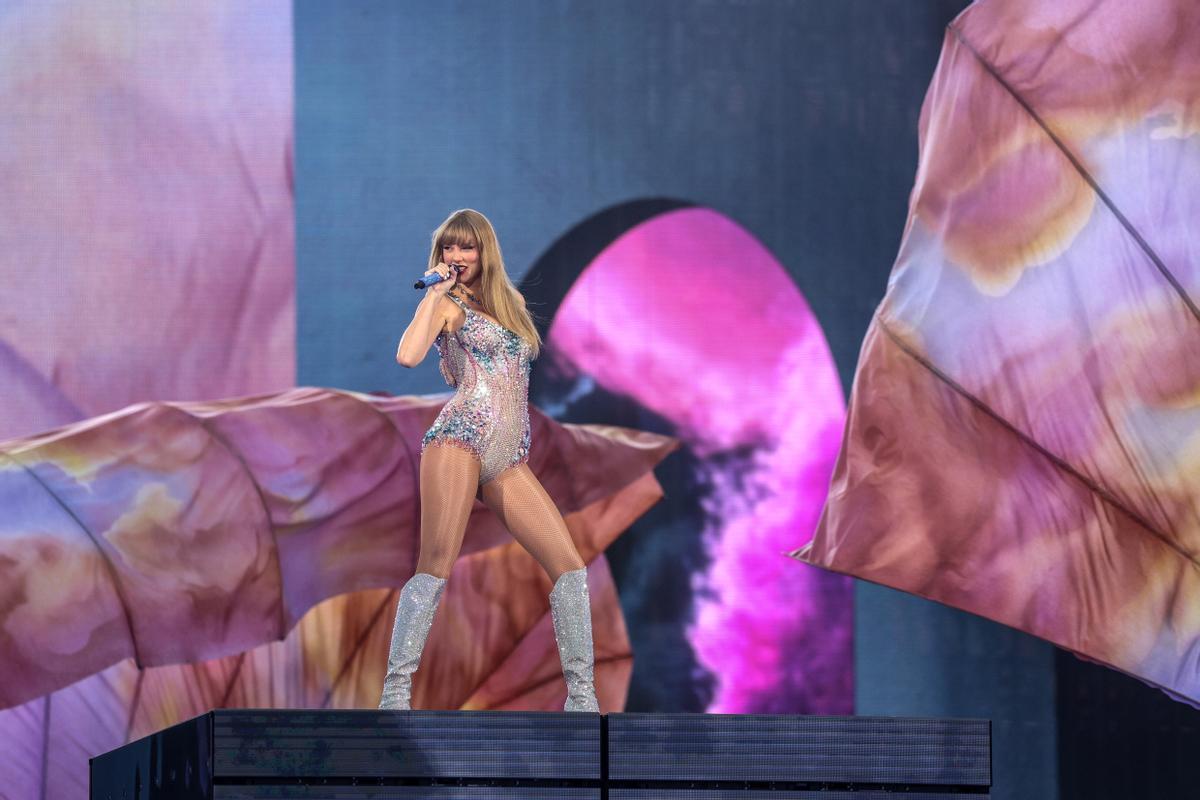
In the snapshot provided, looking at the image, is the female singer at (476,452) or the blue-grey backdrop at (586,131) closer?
the female singer at (476,452)

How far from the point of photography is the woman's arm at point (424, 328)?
292 centimetres

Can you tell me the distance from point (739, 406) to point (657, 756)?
240 centimetres

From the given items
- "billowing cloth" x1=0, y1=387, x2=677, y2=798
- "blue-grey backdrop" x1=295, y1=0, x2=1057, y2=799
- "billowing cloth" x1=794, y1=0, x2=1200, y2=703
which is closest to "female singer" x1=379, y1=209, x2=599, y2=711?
"billowing cloth" x1=0, y1=387, x2=677, y2=798

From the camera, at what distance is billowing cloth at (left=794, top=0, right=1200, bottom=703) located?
445 centimetres

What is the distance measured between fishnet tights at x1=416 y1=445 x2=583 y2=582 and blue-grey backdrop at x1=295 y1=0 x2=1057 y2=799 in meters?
1.82

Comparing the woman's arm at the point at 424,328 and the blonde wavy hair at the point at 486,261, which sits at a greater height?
the blonde wavy hair at the point at 486,261

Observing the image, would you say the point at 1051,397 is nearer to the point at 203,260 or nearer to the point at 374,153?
the point at 374,153

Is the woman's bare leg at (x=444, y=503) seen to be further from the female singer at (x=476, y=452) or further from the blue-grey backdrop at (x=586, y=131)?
the blue-grey backdrop at (x=586, y=131)

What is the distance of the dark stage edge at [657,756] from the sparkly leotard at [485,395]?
0.69 meters

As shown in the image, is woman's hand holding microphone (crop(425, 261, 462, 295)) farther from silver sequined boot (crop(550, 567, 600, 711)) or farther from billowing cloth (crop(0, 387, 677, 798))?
billowing cloth (crop(0, 387, 677, 798))

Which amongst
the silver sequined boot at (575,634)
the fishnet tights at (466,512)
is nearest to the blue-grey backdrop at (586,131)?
the fishnet tights at (466,512)

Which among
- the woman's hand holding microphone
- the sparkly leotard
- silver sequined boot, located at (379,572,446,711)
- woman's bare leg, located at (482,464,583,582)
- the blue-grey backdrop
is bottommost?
silver sequined boot, located at (379,572,446,711)

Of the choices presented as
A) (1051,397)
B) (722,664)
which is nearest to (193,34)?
(722,664)

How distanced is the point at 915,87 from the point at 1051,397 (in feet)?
3.79
